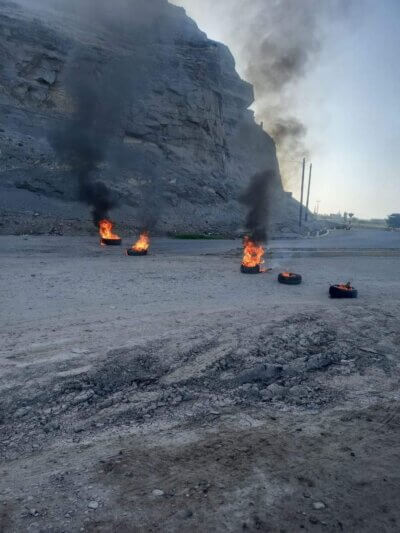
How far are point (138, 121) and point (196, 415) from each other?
44.2 meters

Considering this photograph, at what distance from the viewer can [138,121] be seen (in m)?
44.7

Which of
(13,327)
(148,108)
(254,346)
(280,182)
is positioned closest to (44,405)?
(13,327)

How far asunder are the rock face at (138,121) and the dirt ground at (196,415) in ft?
87.9

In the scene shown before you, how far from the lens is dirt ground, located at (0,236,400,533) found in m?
3.47

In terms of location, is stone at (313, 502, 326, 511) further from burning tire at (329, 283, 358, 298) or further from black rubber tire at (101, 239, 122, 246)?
black rubber tire at (101, 239, 122, 246)

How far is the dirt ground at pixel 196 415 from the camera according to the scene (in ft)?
11.4

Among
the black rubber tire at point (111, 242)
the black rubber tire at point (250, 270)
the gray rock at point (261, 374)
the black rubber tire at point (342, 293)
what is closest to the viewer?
the gray rock at point (261, 374)

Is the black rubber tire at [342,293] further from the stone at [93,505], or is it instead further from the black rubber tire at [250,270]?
the stone at [93,505]

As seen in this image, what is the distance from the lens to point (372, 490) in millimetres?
3770

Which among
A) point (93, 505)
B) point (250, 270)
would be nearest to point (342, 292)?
point (250, 270)

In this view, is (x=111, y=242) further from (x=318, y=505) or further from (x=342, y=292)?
(x=318, y=505)

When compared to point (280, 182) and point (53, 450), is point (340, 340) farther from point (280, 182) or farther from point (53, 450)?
point (280, 182)

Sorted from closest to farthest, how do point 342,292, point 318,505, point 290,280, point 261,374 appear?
point 318,505, point 261,374, point 342,292, point 290,280

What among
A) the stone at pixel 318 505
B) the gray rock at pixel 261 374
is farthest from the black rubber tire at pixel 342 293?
the stone at pixel 318 505
